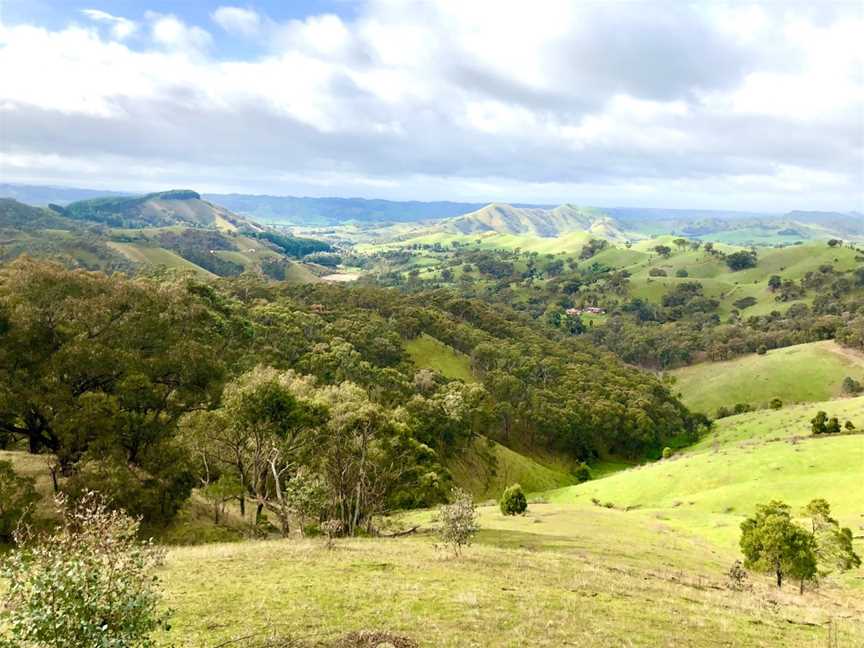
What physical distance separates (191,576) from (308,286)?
14913 cm

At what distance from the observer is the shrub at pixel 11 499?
27594 mm

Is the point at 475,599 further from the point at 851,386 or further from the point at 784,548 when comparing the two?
the point at 851,386

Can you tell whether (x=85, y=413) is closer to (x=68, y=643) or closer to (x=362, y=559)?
(x=362, y=559)

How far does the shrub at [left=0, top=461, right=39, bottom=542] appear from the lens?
27594 millimetres

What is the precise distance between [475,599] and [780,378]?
16098cm

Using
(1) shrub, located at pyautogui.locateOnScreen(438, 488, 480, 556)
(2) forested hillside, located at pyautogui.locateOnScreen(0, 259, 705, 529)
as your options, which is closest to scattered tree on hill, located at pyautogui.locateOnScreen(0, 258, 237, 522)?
(2) forested hillside, located at pyautogui.locateOnScreen(0, 259, 705, 529)

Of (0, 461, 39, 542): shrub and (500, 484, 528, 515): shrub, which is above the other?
(0, 461, 39, 542): shrub

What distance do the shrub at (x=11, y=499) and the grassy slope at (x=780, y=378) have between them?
501 ft

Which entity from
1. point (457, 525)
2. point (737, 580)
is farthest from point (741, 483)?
point (457, 525)

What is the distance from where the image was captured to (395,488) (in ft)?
155

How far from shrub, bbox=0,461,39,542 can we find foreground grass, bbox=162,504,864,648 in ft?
30.7

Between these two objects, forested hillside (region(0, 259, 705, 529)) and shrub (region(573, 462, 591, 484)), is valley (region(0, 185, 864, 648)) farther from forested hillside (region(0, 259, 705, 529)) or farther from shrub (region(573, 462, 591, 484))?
shrub (region(573, 462, 591, 484))

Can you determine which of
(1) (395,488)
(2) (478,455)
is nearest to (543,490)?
(2) (478,455)

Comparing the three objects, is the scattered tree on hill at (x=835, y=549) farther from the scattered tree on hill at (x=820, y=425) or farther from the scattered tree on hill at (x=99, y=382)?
the scattered tree on hill at (x=820, y=425)
